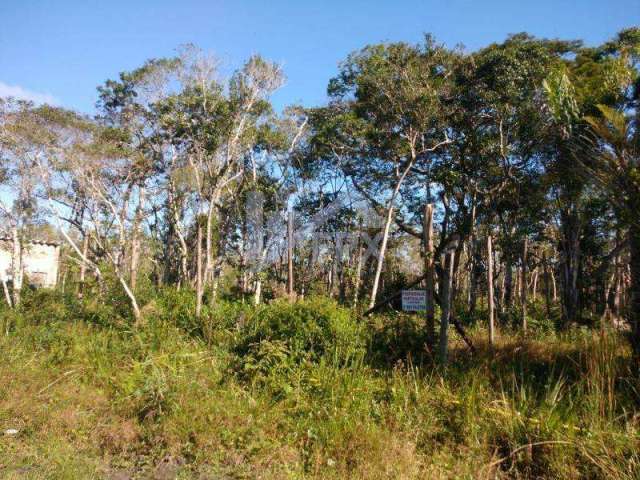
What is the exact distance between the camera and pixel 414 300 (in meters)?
5.21

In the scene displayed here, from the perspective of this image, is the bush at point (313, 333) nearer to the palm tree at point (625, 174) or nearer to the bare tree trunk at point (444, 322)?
the bare tree trunk at point (444, 322)

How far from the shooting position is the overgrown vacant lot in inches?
134

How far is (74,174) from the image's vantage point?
418 inches

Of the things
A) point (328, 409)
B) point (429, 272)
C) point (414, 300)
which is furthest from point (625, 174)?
point (328, 409)

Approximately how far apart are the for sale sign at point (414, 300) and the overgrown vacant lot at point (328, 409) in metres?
0.58

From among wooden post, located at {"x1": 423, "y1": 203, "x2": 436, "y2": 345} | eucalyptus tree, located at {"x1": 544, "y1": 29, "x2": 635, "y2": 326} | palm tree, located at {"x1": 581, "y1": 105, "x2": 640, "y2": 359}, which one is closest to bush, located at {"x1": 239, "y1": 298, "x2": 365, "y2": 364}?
wooden post, located at {"x1": 423, "y1": 203, "x2": 436, "y2": 345}

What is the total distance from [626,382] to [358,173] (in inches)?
467

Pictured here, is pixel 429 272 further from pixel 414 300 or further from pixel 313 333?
pixel 313 333

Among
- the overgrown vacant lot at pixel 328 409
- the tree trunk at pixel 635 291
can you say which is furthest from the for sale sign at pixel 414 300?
the tree trunk at pixel 635 291

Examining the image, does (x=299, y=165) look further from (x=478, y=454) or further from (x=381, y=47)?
(x=478, y=454)

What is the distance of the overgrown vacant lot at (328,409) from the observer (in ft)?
11.2

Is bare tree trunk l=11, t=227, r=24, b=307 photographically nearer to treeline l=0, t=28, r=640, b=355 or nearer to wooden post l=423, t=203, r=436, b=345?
treeline l=0, t=28, r=640, b=355

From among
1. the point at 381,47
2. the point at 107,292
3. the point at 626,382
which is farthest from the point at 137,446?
the point at 381,47

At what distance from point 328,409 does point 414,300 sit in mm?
1717
